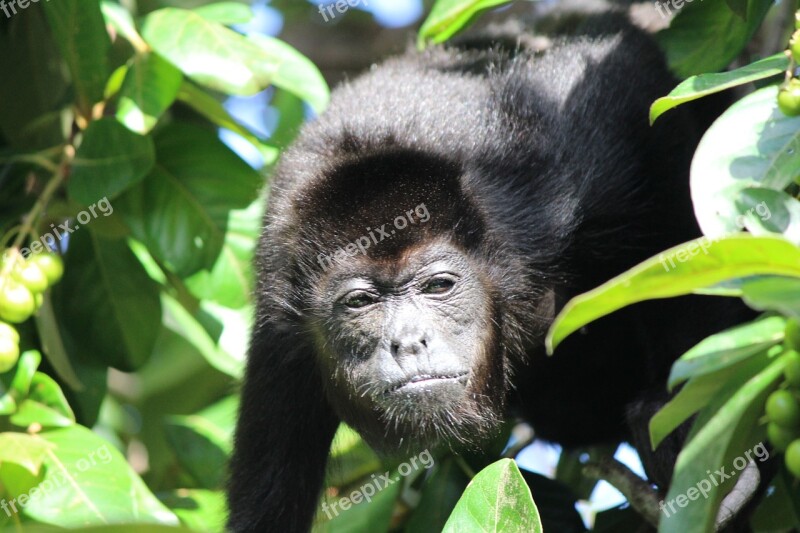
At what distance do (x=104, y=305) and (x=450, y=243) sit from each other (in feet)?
4.20

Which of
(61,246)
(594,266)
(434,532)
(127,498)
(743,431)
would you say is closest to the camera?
(743,431)

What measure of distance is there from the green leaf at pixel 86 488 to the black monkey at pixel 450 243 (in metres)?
0.55

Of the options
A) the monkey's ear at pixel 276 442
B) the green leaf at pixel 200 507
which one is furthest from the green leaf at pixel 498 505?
the green leaf at pixel 200 507

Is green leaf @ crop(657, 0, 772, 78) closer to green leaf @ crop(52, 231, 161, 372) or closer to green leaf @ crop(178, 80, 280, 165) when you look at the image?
green leaf @ crop(178, 80, 280, 165)

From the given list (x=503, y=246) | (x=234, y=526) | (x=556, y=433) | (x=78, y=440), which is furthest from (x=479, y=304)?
(x=78, y=440)

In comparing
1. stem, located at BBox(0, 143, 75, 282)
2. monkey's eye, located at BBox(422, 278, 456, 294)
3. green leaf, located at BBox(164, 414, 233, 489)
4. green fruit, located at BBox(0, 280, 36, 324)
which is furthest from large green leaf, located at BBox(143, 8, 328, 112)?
green leaf, located at BBox(164, 414, 233, 489)

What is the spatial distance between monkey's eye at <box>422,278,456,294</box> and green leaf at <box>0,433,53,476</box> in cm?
129

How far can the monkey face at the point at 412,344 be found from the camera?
10.6 feet

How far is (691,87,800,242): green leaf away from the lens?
1963 mm

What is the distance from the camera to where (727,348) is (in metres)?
1.84

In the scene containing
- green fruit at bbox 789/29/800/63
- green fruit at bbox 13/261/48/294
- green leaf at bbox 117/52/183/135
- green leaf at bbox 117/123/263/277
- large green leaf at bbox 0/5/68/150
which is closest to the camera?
green fruit at bbox 789/29/800/63

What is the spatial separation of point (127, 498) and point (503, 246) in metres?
1.47

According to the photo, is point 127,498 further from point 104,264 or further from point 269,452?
point 104,264

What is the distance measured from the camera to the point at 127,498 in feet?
9.96
